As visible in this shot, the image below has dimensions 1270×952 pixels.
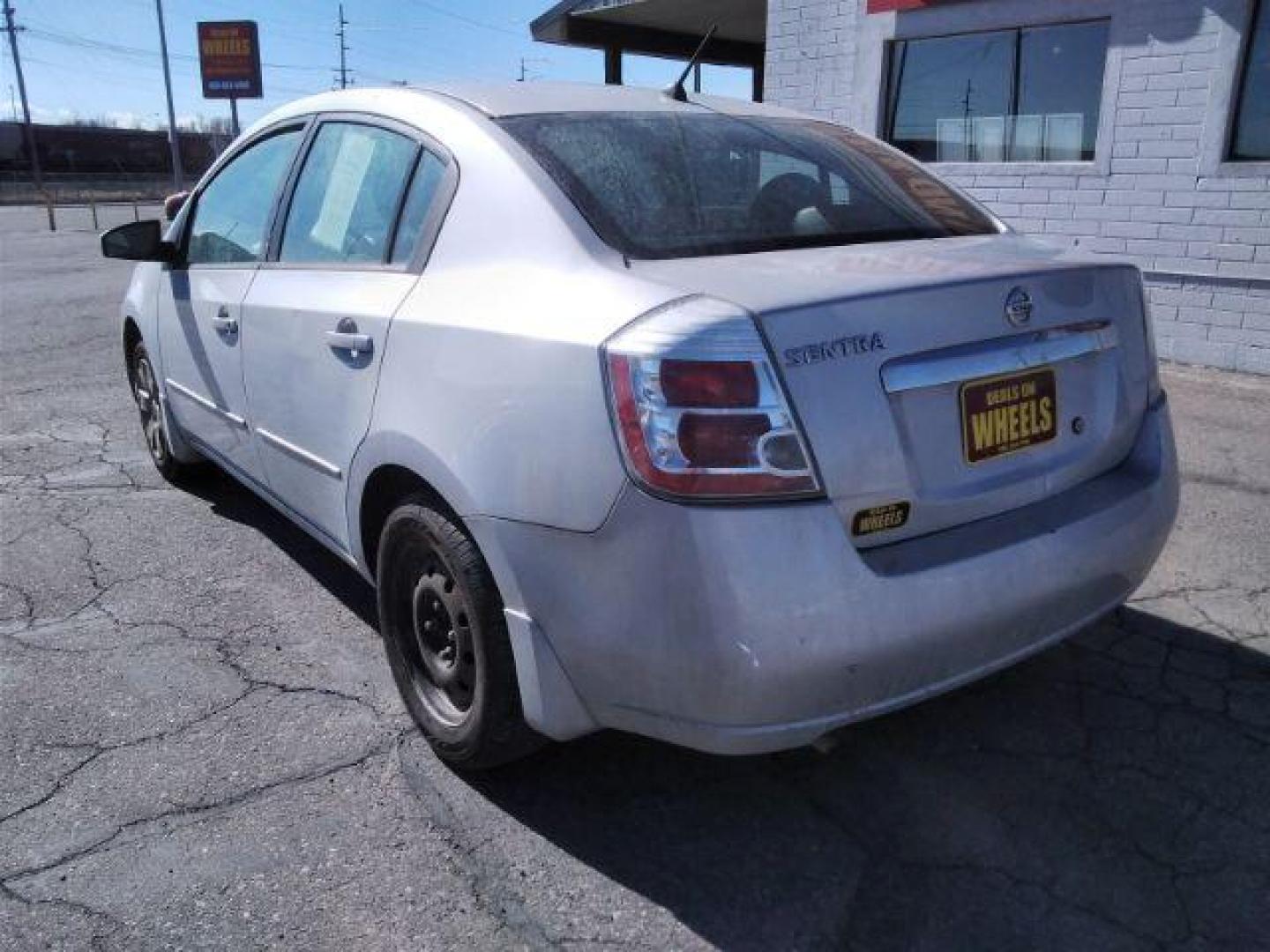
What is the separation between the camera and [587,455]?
6.76 feet

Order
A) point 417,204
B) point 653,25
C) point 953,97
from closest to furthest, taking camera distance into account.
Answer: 1. point 417,204
2. point 953,97
3. point 653,25

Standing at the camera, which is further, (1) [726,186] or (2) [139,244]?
(2) [139,244]

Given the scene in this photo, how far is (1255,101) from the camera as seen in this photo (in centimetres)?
689

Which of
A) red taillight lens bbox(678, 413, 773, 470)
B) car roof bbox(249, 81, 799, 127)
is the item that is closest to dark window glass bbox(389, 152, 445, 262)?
car roof bbox(249, 81, 799, 127)

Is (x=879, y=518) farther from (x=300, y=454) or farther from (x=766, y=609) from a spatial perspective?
(x=300, y=454)

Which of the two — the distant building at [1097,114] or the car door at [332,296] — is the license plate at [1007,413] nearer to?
the car door at [332,296]

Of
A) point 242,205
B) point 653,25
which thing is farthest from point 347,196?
point 653,25

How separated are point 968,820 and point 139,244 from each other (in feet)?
12.2

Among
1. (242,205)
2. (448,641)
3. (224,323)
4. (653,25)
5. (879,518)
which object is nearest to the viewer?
(879,518)

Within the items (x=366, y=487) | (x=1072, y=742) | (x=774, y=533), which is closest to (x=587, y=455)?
(x=774, y=533)

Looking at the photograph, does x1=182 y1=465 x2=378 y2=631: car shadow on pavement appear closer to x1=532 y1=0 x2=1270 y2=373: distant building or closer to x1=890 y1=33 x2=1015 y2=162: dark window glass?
x1=532 y1=0 x2=1270 y2=373: distant building

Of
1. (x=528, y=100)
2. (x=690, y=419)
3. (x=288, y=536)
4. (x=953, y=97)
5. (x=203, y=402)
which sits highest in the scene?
(x=953, y=97)

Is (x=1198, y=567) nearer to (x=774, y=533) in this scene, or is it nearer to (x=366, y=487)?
(x=774, y=533)

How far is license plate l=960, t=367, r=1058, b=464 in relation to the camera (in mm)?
2232
